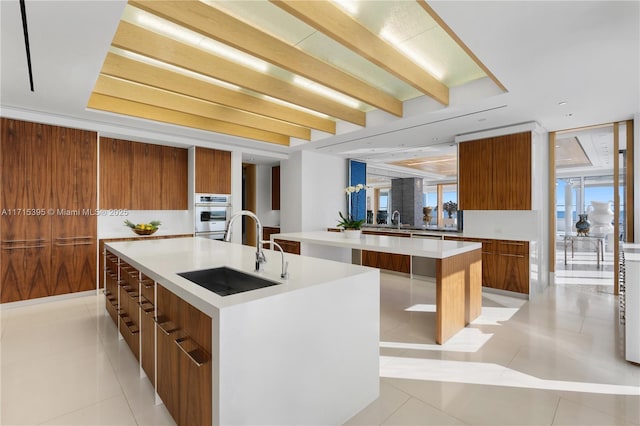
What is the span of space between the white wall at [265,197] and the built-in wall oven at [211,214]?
5.67ft

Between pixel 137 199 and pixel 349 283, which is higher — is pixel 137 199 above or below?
above

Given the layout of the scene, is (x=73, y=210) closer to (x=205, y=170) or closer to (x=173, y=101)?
(x=205, y=170)

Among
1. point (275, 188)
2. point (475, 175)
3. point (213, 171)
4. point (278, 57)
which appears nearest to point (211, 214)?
point (213, 171)

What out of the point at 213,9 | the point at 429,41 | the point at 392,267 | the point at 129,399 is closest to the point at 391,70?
the point at 429,41

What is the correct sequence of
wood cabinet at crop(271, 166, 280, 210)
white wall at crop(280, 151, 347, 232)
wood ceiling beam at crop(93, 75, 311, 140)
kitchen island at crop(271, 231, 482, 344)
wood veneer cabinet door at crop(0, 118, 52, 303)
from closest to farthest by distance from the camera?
kitchen island at crop(271, 231, 482, 344)
wood ceiling beam at crop(93, 75, 311, 140)
wood veneer cabinet door at crop(0, 118, 52, 303)
white wall at crop(280, 151, 347, 232)
wood cabinet at crop(271, 166, 280, 210)

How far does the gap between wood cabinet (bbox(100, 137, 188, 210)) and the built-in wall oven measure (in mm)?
374

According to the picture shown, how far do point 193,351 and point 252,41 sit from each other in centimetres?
226

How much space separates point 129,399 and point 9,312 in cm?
301

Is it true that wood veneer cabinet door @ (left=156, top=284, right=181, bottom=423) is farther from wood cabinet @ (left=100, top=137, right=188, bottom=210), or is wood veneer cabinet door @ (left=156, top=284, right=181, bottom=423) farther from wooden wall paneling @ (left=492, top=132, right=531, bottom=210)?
wooden wall paneling @ (left=492, top=132, right=531, bottom=210)

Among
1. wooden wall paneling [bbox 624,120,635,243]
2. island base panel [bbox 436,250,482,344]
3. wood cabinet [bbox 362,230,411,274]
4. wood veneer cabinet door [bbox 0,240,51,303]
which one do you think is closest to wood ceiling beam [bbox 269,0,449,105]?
island base panel [bbox 436,250,482,344]

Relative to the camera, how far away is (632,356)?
8.13 ft

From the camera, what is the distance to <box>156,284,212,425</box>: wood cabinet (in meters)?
1.35

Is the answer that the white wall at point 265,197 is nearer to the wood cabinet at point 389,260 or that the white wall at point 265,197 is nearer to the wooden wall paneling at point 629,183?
the wood cabinet at point 389,260

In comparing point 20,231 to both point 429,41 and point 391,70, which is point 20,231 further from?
point 429,41
